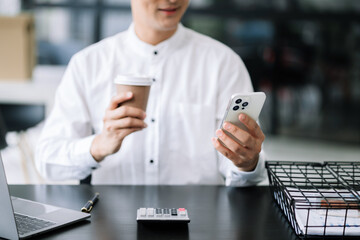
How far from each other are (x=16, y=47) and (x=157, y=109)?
184cm

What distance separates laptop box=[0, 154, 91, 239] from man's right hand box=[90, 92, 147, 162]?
0.27 metres

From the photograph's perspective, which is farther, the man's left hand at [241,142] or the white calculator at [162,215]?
the man's left hand at [241,142]

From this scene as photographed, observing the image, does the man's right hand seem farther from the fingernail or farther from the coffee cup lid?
the fingernail

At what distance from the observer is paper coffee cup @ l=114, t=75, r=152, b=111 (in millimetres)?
1185

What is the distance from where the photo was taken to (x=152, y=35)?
5.87 ft

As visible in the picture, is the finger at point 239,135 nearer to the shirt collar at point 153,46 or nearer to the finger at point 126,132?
the finger at point 126,132

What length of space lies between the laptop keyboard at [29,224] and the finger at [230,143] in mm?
467

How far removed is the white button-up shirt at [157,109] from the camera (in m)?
1.73

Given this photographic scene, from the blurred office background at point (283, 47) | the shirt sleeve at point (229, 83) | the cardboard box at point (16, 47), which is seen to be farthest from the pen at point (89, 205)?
the blurred office background at point (283, 47)

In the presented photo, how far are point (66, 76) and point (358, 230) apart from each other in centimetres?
119

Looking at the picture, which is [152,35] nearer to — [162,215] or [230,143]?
[230,143]

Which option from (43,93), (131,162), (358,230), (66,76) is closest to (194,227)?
→ (358,230)

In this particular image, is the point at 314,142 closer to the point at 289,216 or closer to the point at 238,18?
the point at 238,18

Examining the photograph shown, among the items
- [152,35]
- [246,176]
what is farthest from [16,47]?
[246,176]
